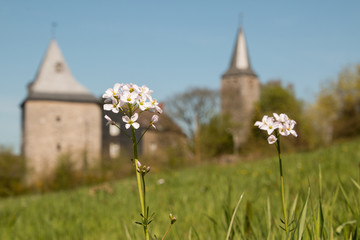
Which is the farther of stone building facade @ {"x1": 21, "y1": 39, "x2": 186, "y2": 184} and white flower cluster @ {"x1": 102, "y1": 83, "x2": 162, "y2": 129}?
stone building facade @ {"x1": 21, "y1": 39, "x2": 186, "y2": 184}

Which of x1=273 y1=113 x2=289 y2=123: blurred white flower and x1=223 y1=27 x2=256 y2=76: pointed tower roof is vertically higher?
x1=223 y1=27 x2=256 y2=76: pointed tower roof

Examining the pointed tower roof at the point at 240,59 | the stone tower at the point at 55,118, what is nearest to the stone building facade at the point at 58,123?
the stone tower at the point at 55,118

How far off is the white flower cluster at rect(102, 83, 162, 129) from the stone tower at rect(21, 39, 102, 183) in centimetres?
3596

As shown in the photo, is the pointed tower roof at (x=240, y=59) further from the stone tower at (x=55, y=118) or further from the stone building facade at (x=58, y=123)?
the stone tower at (x=55, y=118)

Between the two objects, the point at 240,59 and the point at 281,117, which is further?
the point at 240,59

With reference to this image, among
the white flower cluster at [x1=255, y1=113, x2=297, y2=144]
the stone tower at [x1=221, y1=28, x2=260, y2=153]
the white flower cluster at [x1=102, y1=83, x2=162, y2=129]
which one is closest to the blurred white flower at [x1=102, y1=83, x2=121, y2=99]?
the white flower cluster at [x1=102, y1=83, x2=162, y2=129]

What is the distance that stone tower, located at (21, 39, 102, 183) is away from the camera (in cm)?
3881

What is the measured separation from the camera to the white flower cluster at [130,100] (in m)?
1.05

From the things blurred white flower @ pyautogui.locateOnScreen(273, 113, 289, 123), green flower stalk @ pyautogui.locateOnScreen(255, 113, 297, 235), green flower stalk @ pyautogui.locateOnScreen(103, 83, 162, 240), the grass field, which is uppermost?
green flower stalk @ pyautogui.locateOnScreen(103, 83, 162, 240)

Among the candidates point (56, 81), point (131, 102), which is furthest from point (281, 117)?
point (56, 81)

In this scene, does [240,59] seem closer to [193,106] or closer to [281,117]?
[193,106]

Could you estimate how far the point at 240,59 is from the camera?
203 feet

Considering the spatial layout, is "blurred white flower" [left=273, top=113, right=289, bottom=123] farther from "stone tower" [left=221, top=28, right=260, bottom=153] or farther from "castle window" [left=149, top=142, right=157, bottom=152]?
"stone tower" [left=221, top=28, right=260, bottom=153]

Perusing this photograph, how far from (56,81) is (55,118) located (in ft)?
14.9
